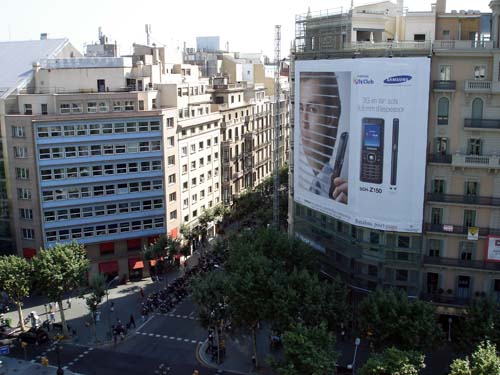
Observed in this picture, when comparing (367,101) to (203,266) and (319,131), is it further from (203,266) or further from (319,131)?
(203,266)

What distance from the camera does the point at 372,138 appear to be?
56.7 m

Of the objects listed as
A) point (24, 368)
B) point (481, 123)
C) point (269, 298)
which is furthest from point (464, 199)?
point (24, 368)

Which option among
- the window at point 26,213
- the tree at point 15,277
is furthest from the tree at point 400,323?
the window at point 26,213

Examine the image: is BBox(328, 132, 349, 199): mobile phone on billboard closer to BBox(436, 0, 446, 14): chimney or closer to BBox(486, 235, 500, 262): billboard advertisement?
BBox(436, 0, 446, 14): chimney

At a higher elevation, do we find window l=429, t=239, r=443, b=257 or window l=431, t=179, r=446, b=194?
window l=431, t=179, r=446, b=194

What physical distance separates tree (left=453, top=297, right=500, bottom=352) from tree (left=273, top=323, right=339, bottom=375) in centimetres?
1135

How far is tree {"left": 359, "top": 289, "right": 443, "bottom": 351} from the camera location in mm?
47406

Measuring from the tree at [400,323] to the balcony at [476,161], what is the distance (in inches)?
549

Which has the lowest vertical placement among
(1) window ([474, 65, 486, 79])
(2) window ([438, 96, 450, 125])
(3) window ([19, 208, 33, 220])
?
(3) window ([19, 208, 33, 220])

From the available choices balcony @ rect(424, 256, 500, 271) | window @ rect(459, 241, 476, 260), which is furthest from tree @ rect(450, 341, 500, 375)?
window @ rect(459, 241, 476, 260)

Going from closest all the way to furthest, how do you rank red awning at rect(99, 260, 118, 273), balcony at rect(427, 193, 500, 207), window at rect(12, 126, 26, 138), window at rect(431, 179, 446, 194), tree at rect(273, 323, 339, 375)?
tree at rect(273, 323, 339, 375), balcony at rect(427, 193, 500, 207), window at rect(431, 179, 446, 194), window at rect(12, 126, 26, 138), red awning at rect(99, 260, 118, 273)

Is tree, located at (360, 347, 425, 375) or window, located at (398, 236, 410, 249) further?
window, located at (398, 236, 410, 249)

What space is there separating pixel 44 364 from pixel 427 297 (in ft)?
122

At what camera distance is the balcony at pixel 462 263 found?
183 feet
